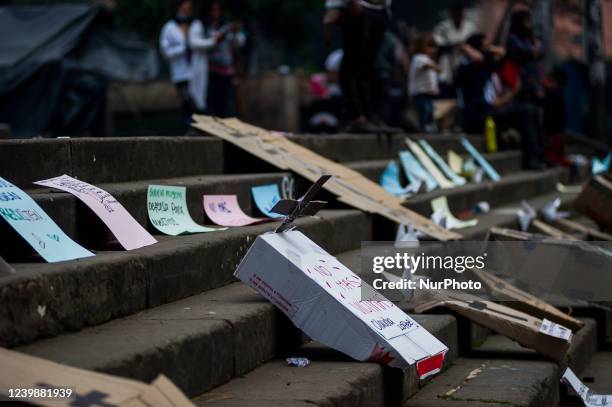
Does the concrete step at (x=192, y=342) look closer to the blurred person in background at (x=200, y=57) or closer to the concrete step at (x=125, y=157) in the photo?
→ the concrete step at (x=125, y=157)

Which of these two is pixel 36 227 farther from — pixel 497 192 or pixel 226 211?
pixel 497 192

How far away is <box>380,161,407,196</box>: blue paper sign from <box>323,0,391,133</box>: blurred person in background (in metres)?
0.64

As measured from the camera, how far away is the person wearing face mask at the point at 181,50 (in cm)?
1164

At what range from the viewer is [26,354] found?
3.16 m

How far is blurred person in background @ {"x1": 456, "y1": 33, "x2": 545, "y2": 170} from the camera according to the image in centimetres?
→ 1289

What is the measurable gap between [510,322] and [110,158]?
1889 millimetres

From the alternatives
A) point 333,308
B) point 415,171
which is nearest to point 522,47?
point 415,171

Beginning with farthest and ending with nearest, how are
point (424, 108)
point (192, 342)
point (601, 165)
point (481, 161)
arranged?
point (601, 165), point (424, 108), point (481, 161), point (192, 342)

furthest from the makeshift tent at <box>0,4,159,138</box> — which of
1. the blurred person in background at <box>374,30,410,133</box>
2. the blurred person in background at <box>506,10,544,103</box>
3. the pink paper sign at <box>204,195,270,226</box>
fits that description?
the pink paper sign at <box>204,195,270,226</box>

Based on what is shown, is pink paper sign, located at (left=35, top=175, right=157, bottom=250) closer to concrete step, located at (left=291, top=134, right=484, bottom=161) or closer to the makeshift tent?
concrete step, located at (left=291, top=134, right=484, bottom=161)

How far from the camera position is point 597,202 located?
841 cm

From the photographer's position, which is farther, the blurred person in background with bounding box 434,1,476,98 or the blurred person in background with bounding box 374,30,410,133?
the blurred person in background with bounding box 434,1,476,98

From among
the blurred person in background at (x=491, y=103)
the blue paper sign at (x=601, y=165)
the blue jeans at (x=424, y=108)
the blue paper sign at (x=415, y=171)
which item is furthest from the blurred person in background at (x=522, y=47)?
the blue paper sign at (x=415, y=171)

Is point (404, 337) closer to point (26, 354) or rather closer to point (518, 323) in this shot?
point (518, 323)
